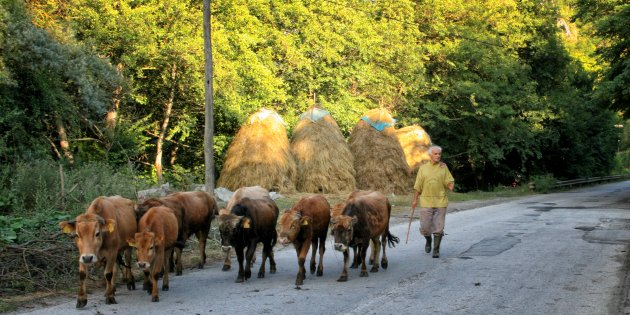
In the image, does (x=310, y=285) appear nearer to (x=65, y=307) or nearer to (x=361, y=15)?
(x=65, y=307)

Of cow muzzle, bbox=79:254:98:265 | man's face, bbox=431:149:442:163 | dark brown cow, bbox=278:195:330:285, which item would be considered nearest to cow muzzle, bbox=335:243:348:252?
dark brown cow, bbox=278:195:330:285

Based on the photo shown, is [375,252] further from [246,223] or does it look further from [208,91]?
[208,91]

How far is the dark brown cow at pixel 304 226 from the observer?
990 cm

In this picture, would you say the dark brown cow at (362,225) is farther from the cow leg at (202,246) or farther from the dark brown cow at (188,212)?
the cow leg at (202,246)

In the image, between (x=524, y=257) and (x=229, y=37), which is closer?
(x=524, y=257)

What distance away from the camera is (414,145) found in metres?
32.3

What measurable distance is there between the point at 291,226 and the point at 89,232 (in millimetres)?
3001

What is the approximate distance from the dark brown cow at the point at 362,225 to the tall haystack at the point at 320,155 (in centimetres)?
1420

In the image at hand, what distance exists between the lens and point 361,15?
33.8 metres

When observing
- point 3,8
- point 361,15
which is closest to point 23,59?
point 3,8

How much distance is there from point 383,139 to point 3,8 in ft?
59.7

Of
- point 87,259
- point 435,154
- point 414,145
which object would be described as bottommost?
point 87,259

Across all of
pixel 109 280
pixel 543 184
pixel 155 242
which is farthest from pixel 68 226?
pixel 543 184

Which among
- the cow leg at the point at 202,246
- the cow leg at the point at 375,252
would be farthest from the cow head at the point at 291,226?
the cow leg at the point at 202,246
